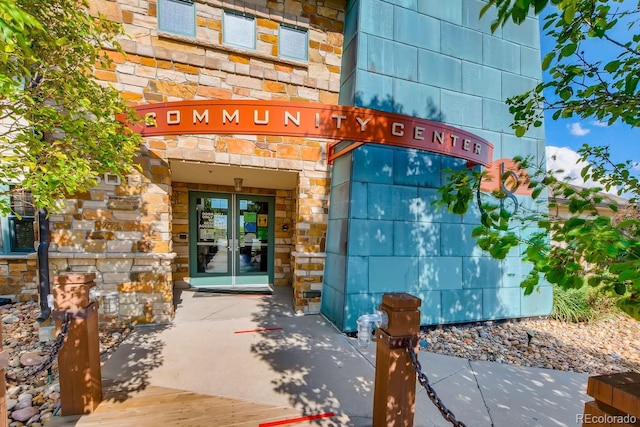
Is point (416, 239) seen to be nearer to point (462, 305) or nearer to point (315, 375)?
point (462, 305)

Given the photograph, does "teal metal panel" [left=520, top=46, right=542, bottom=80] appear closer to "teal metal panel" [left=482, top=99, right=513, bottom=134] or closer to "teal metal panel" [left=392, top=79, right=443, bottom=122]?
"teal metal panel" [left=482, top=99, right=513, bottom=134]

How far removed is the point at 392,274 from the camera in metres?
4.89

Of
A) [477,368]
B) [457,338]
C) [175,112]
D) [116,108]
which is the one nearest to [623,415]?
[477,368]

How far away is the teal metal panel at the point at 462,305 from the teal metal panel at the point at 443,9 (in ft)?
17.7

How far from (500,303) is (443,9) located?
6096 mm

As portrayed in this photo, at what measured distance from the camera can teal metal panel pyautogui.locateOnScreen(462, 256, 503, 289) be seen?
536 cm

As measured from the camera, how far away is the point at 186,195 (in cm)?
688

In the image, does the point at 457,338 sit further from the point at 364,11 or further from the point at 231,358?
the point at 364,11

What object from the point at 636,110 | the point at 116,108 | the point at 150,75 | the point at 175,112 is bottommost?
the point at 636,110

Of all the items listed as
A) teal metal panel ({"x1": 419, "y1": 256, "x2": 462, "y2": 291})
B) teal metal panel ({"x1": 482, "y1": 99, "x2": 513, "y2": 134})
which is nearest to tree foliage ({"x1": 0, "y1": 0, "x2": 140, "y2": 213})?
teal metal panel ({"x1": 419, "y1": 256, "x2": 462, "y2": 291})

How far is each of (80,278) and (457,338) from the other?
18.2 feet

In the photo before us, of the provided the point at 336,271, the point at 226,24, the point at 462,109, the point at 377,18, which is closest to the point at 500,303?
the point at 336,271

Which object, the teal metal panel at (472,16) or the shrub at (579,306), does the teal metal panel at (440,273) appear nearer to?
the shrub at (579,306)

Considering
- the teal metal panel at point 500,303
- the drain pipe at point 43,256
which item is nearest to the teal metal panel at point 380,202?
the teal metal panel at point 500,303
